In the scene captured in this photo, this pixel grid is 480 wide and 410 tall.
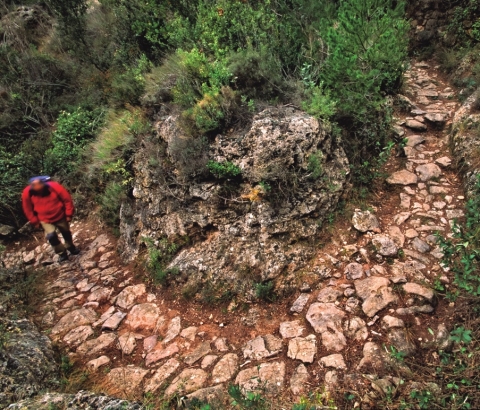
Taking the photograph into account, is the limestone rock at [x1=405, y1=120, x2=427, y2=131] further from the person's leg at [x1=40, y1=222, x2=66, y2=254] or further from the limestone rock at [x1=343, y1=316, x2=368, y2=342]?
the person's leg at [x1=40, y1=222, x2=66, y2=254]

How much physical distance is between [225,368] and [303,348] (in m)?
0.87

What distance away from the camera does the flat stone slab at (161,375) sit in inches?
141

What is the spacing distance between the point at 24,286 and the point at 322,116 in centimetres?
525

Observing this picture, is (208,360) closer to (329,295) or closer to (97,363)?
(97,363)

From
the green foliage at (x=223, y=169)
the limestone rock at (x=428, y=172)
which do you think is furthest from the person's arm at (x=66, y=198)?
the limestone rock at (x=428, y=172)

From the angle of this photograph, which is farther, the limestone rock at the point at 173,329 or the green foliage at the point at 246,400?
the limestone rock at the point at 173,329

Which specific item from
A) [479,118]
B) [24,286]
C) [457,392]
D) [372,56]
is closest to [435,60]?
[479,118]

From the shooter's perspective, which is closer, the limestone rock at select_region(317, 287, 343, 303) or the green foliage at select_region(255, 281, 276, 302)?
the limestone rock at select_region(317, 287, 343, 303)

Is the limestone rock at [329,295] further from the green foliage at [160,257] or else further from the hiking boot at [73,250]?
the hiking boot at [73,250]

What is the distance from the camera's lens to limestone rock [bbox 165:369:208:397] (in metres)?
3.43

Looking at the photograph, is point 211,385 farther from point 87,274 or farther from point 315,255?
point 87,274

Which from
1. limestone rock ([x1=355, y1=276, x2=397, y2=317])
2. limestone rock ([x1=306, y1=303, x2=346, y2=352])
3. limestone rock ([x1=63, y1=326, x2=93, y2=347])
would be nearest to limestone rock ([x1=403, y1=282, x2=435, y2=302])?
limestone rock ([x1=355, y1=276, x2=397, y2=317])

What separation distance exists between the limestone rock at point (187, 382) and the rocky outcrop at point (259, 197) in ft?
3.81

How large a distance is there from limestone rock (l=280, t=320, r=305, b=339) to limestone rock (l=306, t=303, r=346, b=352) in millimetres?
139
